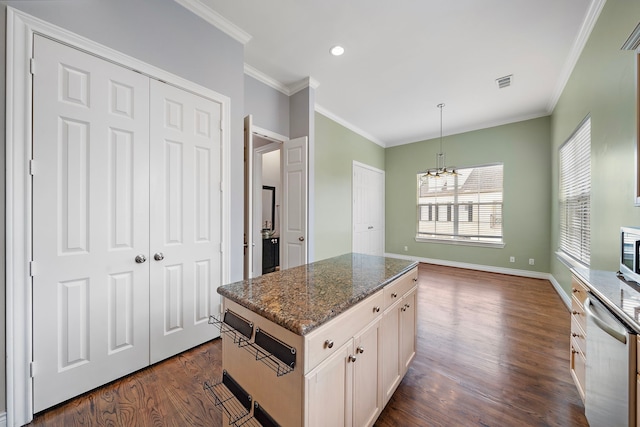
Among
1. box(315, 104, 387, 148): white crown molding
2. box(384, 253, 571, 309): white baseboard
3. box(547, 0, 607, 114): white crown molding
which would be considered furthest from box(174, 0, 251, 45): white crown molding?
box(384, 253, 571, 309): white baseboard

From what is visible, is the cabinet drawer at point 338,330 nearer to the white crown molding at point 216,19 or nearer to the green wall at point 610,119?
the green wall at point 610,119

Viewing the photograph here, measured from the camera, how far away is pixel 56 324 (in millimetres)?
1550

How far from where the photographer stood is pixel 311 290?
129 centimetres

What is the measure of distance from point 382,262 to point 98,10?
272cm

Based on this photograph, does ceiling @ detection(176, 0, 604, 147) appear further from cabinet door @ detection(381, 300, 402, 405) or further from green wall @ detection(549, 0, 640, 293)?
cabinet door @ detection(381, 300, 402, 405)

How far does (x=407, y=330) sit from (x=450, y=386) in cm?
50

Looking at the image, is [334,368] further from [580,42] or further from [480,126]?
[480,126]

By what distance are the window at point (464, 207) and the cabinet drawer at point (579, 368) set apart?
362 cm

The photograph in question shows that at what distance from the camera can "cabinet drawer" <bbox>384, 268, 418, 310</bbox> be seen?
1.50 m

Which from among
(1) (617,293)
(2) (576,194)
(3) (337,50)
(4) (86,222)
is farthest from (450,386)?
(3) (337,50)

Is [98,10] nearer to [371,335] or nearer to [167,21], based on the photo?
[167,21]

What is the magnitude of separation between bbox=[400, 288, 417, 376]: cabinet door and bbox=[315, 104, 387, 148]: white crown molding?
347cm

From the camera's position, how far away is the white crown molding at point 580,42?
2.13 metres

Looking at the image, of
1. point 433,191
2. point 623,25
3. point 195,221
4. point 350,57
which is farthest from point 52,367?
point 433,191
